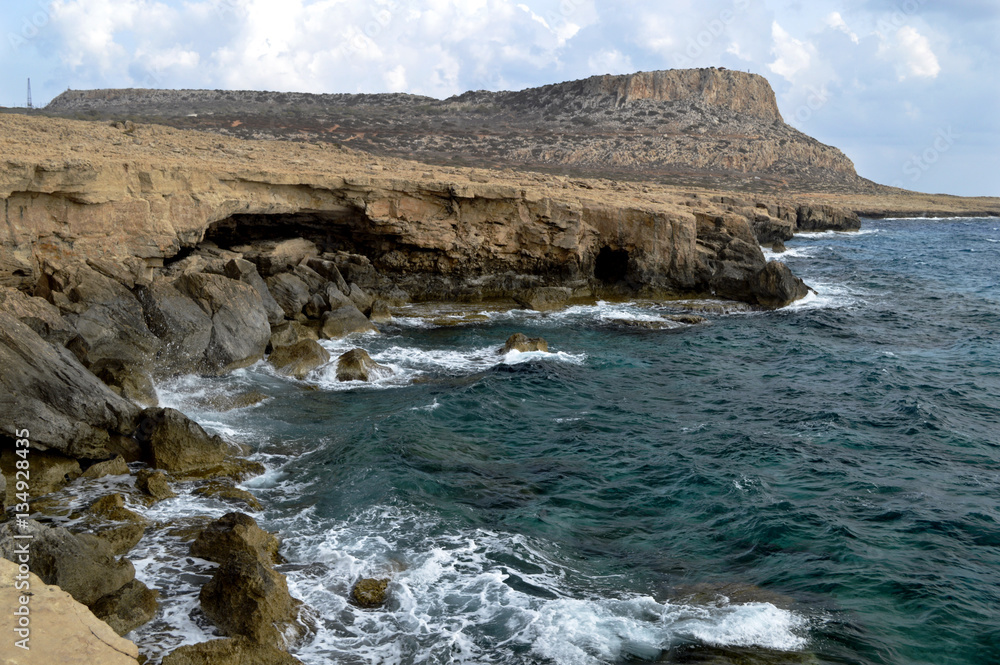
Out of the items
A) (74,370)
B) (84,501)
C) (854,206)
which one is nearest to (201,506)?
(84,501)

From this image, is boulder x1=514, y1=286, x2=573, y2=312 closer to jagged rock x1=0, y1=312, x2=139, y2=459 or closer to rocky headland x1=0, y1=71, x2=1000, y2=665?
rocky headland x1=0, y1=71, x2=1000, y2=665

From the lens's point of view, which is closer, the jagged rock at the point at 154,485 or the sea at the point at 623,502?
the sea at the point at 623,502

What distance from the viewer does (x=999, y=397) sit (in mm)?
17547

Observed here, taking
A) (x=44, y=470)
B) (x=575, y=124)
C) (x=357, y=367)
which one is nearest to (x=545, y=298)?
(x=357, y=367)

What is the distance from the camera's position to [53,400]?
12.6 meters

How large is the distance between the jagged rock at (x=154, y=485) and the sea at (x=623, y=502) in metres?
0.28

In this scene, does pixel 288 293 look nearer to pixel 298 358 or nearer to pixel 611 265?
pixel 298 358

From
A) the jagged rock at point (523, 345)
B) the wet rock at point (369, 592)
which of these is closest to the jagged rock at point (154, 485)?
the wet rock at point (369, 592)

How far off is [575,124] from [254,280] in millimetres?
70819

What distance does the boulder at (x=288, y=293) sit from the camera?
71.7ft

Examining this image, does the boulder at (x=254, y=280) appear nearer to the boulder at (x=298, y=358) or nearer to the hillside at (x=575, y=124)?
the boulder at (x=298, y=358)

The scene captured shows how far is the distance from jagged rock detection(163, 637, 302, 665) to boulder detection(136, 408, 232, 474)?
5167 mm

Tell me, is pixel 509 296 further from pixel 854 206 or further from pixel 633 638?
pixel 854 206

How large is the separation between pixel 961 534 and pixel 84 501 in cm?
1334
